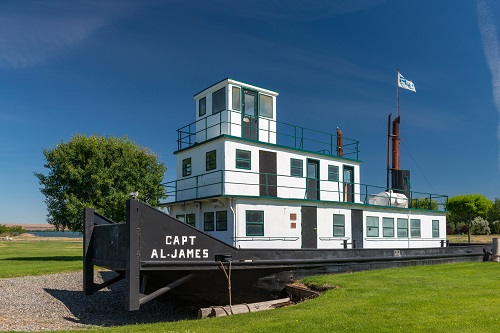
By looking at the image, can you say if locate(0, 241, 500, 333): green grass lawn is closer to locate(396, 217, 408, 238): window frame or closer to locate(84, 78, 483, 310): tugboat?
locate(84, 78, 483, 310): tugboat

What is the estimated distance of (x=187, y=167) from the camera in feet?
50.5

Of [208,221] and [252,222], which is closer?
[252,222]

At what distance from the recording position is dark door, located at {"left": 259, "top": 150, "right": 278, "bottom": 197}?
1412 centimetres

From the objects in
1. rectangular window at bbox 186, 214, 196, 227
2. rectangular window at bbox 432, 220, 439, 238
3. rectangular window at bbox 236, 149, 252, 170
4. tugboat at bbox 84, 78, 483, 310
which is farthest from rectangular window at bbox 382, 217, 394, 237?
rectangular window at bbox 186, 214, 196, 227

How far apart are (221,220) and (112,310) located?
14.6 ft

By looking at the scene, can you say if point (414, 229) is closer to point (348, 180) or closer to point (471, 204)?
point (348, 180)

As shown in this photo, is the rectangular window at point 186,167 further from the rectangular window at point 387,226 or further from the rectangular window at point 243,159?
the rectangular window at point 387,226

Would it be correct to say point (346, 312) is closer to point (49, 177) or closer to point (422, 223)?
point (422, 223)

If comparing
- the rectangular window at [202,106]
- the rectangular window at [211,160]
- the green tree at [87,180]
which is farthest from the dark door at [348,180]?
the green tree at [87,180]

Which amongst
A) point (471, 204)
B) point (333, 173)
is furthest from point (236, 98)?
point (471, 204)

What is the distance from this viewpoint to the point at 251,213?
12.7m

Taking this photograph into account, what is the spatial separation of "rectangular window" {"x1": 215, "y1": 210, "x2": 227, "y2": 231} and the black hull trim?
6.18 feet

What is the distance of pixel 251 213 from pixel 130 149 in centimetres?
1526

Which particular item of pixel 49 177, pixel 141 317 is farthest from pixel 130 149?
pixel 141 317
